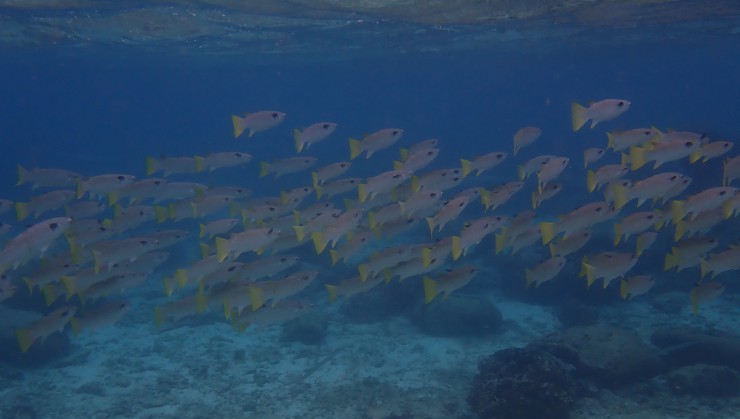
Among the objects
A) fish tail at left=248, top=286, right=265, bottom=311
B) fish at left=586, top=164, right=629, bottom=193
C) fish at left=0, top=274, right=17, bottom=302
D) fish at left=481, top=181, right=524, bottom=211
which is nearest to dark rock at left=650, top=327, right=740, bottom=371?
fish at left=586, top=164, right=629, bottom=193

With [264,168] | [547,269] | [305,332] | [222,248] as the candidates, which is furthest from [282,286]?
[305,332]

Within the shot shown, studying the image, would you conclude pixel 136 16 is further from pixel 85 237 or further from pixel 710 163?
pixel 710 163

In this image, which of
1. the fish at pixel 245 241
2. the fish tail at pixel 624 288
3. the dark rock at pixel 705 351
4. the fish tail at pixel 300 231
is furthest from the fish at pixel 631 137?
the fish at pixel 245 241

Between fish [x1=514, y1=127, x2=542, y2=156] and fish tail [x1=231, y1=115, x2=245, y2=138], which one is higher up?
fish tail [x1=231, y1=115, x2=245, y2=138]

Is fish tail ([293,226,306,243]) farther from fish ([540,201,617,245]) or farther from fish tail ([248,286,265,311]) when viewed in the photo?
fish ([540,201,617,245])

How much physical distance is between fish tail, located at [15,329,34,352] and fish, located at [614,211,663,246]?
9.41 m

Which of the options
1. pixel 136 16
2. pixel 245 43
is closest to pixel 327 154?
pixel 245 43

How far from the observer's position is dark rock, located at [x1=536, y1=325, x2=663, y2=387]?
870cm

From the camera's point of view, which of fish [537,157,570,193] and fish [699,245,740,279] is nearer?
fish [699,245,740,279]

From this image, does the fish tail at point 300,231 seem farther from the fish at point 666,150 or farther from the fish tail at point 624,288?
the fish tail at point 624,288

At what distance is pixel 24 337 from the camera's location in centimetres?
772

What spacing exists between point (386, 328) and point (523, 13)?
59.1 feet

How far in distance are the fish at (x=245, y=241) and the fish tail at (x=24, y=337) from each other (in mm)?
3235

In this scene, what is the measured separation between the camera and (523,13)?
78.6 ft
